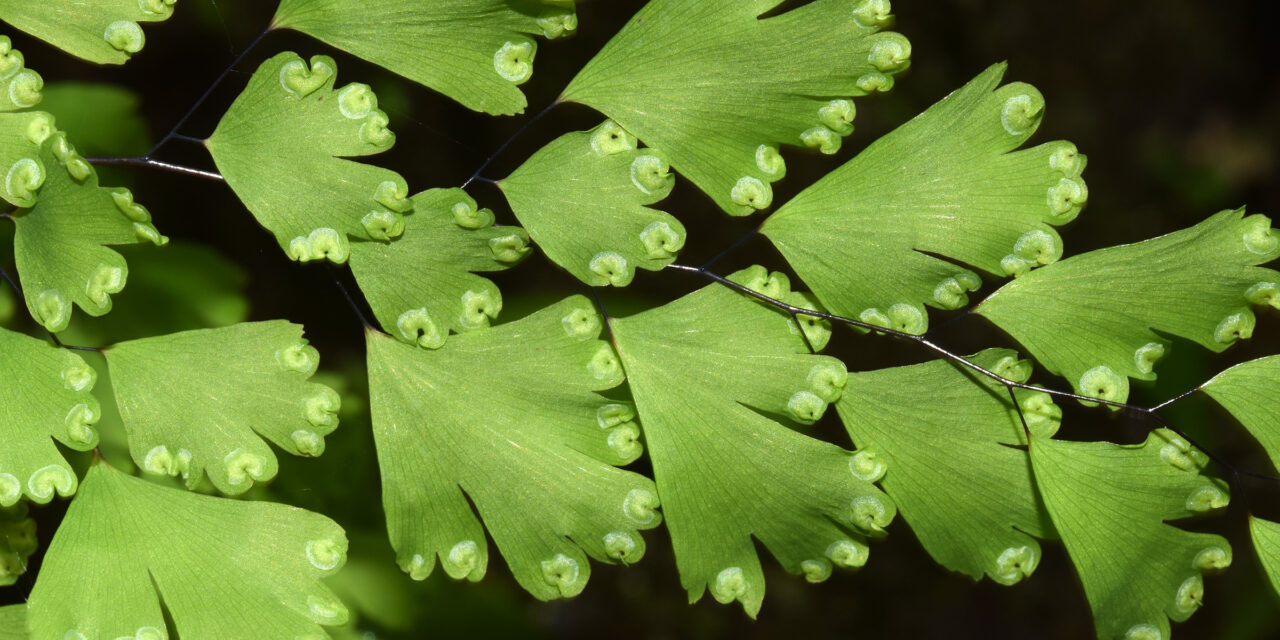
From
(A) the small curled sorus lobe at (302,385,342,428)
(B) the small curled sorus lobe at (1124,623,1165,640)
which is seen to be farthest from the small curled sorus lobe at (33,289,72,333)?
(B) the small curled sorus lobe at (1124,623,1165,640)

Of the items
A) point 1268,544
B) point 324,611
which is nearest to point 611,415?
point 324,611

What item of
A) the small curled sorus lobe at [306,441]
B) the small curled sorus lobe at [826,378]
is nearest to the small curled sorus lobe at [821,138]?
the small curled sorus lobe at [826,378]

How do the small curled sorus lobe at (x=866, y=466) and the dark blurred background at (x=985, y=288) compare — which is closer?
the small curled sorus lobe at (x=866, y=466)

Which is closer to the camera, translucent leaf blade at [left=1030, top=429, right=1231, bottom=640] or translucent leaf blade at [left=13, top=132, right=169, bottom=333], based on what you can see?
translucent leaf blade at [left=13, top=132, right=169, bottom=333]

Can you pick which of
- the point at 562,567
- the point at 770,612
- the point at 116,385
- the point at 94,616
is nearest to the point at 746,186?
the point at 562,567

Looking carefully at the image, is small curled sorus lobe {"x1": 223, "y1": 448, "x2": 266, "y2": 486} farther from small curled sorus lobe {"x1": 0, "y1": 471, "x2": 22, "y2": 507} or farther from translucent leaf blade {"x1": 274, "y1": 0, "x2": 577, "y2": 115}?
translucent leaf blade {"x1": 274, "y1": 0, "x2": 577, "y2": 115}

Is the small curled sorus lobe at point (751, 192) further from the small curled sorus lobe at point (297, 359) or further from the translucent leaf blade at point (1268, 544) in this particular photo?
the translucent leaf blade at point (1268, 544)

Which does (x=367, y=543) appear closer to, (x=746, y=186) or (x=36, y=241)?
(x=36, y=241)
